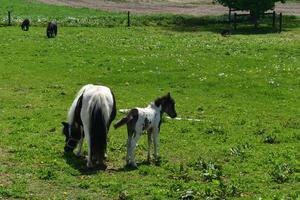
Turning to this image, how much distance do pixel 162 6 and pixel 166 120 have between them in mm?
60396

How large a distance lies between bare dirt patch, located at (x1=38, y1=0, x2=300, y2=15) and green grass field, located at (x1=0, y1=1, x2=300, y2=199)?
28512mm

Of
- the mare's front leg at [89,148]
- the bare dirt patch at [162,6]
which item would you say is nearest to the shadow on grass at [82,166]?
the mare's front leg at [89,148]

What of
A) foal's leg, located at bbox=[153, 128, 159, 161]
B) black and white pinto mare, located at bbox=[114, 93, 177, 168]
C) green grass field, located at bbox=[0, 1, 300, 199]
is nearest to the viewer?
green grass field, located at bbox=[0, 1, 300, 199]

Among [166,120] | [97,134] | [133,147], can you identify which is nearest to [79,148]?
[97,134]

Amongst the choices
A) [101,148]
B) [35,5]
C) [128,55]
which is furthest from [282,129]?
[35,5]

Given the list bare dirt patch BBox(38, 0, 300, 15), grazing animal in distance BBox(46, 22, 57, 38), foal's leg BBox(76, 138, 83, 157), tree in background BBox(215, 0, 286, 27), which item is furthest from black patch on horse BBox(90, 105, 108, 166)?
bare dirt patch BBox(38, 0, 300, 15)

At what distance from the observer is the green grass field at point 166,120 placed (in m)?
13.3

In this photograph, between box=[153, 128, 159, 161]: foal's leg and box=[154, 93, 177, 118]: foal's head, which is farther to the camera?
box=[154, 93, 177, 118]: foal's head

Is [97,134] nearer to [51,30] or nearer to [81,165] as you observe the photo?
[81,165]

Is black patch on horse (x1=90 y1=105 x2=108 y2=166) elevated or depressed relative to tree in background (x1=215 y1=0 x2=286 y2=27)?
depressed

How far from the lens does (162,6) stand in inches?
3115

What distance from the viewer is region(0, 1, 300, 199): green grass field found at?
1333 centimetres

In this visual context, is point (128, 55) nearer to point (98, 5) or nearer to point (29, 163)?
point (29, 163)

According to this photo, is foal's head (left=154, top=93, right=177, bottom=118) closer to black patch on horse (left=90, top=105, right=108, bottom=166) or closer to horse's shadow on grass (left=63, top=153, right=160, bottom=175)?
horse's shadow on grass (left=63, top=153, right=160, bottom=175)
